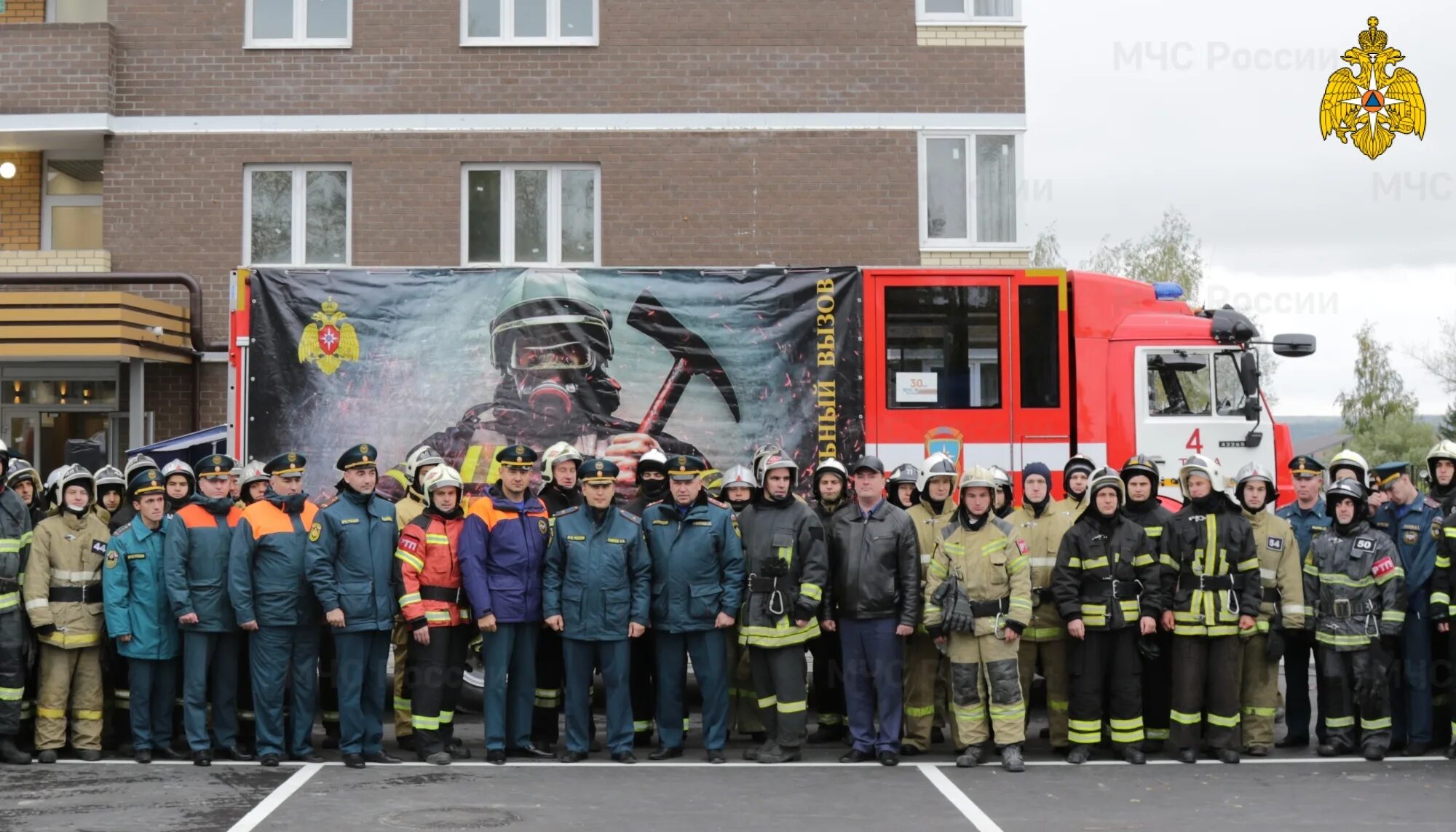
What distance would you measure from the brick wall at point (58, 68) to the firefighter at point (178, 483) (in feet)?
32.0

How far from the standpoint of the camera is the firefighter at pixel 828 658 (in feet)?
35.4

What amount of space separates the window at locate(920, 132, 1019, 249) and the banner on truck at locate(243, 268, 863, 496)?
7195 millimetres

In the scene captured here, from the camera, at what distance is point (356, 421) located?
38.8 ft

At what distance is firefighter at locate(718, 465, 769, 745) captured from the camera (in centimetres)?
1082

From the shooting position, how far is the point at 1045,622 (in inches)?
414

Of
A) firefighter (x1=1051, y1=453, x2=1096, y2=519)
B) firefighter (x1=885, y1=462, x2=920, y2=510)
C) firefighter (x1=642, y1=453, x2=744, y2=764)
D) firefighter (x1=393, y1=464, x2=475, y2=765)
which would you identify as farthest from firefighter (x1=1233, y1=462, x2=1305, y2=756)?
firefighter (x1=393, y1=464, x2=475, y2=765)

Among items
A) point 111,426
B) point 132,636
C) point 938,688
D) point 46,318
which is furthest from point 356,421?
point 111,426

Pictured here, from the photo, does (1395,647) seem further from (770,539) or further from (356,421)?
(356,421)

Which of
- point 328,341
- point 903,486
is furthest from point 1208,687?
point 328,341

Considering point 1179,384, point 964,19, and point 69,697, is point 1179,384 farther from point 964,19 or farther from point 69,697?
point 69,697

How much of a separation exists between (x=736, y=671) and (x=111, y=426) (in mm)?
10262

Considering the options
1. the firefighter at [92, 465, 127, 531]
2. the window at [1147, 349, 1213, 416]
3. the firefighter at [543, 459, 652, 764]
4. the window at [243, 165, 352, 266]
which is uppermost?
the window at [243, 165, 352, 266]

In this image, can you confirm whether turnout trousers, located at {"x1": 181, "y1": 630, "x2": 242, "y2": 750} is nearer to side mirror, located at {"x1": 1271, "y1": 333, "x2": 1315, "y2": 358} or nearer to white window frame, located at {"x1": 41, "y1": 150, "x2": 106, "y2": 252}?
side mirror, located at {"x1": 1271, "y1": 333, "x2": 1315, "y2": 358}

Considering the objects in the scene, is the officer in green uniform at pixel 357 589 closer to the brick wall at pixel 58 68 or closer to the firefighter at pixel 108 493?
the firefighter at pixel 108 493
